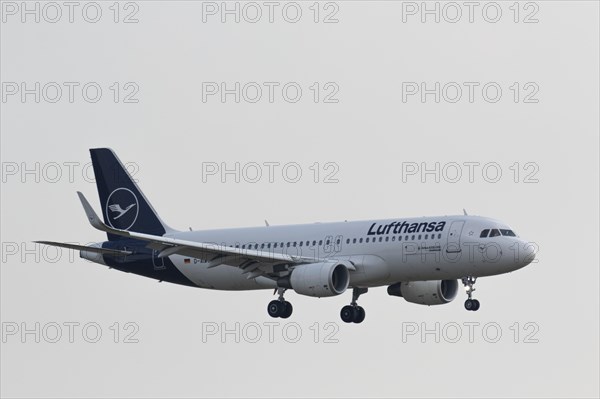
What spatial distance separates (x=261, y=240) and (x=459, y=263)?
38.5 ft

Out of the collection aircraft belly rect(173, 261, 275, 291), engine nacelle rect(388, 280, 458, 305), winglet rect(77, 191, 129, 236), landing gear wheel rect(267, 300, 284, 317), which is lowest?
landing gear wheel rect(267, 300, 284, 317)

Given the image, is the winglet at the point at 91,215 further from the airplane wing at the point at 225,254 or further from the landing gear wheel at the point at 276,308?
the landing gear wheel at the point at 276,308

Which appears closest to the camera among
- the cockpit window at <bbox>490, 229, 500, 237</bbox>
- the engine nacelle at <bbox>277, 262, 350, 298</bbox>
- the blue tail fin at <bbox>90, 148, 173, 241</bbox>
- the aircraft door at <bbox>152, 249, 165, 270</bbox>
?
the cockpit window at <bbox>490, 229, 500, 237</bbox>

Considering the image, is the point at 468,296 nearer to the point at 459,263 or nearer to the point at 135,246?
the point at 459,263

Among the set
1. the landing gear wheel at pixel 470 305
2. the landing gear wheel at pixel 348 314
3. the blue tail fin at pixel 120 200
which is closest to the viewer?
the landing gear wheel at pixel 470 305

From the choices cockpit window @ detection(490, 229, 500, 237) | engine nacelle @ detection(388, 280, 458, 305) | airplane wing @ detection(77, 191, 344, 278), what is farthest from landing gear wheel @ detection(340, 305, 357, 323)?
cockpit window @ detection(490, 229, 500, 237)

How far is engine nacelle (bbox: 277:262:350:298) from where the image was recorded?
70.2 meters

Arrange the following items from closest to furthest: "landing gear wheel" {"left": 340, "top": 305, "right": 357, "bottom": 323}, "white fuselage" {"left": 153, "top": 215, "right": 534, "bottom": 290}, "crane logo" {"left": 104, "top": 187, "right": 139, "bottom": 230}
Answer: "white fuselage" {"left": 153, "top": 215, "right": 534, "bottom": 290} → "landing gear wheel" {"left": 340, "top": 305, "right": 357, "bottom": 323} → "crane logo" {"left": 104, "top": 187, "right": 139, "bottom": 230}

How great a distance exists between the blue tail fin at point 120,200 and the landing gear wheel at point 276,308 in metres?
10.9

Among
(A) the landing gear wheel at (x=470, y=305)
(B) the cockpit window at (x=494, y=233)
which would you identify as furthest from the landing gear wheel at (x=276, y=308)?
(B) the cockpit window at (x=494, y=233)

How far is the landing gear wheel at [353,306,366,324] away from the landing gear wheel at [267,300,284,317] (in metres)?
3.61

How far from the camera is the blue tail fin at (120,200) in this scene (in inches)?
3273

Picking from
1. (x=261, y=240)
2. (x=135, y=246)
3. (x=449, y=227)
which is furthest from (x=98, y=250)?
(x=449, y=227)

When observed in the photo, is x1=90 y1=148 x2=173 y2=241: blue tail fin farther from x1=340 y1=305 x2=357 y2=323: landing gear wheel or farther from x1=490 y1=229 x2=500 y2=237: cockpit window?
x1=490 y1=229 x2=500 y2=237: cockpit window
